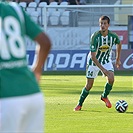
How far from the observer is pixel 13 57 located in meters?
5.65

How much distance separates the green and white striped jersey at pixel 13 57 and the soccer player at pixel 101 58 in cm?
905

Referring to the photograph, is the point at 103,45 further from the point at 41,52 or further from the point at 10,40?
the point at 10,40

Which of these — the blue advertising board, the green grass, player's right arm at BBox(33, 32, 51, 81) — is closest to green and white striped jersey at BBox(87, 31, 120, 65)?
the green grass

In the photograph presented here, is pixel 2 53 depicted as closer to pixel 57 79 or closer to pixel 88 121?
pixel 88 121

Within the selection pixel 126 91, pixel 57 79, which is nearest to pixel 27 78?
pixel 126 91

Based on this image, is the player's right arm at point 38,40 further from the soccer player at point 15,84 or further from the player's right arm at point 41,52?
the soccer player at point 15,84

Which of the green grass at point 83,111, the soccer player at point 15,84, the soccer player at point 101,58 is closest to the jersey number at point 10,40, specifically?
the soccer player at point 15,84

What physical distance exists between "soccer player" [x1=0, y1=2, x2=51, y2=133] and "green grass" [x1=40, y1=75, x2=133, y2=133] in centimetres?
549

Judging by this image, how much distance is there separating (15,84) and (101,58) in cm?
991

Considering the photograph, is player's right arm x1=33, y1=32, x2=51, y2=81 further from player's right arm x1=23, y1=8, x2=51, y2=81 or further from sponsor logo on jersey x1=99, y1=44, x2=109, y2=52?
sponsor logo on jersey x1=99, y1=44, x2=109, y2=52

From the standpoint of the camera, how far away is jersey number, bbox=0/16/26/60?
560cm

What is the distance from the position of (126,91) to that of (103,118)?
6.97 meters

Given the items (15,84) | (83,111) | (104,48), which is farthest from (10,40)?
(104,48)

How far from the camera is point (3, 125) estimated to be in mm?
5531
